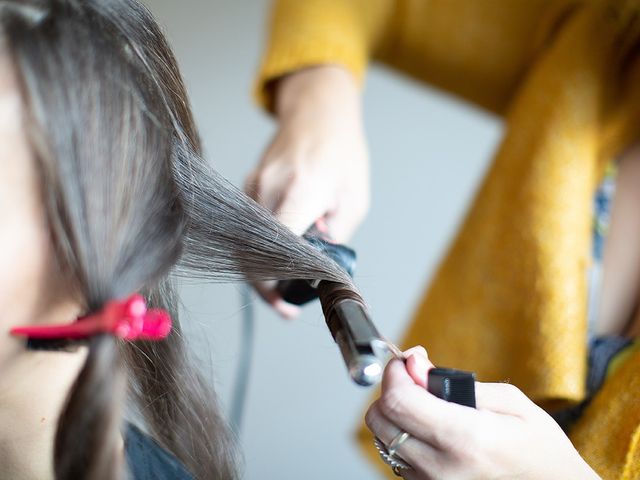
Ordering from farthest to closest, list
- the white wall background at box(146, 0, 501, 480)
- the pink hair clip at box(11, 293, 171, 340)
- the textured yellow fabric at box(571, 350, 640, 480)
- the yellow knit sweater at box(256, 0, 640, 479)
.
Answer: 1. the white wall background at box(146, 0, 501, 480)
2. the yellow knit sweater at box(256, 0, 640, 479)
3. the textured yellow fabric at box(571, 350, 640, 480)
4. the pink hair clip at box(11, 293, 171, 340)

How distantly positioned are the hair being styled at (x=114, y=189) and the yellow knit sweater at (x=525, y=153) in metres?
0.20

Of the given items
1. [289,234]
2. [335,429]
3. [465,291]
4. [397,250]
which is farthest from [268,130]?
[289,234]

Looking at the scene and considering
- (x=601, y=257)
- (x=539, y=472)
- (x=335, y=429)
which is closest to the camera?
(x=539, y=472)

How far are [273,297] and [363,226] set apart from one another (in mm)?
639

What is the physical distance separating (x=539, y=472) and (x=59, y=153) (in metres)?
0.28

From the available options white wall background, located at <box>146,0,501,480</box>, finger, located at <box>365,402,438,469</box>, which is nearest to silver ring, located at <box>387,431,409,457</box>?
finger, located at <box>365,402,438,469</box>

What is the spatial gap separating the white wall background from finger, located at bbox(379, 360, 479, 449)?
2.53 feet

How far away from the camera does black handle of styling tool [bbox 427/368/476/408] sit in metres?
0.36

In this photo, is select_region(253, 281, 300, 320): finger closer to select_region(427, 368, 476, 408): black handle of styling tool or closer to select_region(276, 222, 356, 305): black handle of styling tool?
select_region(276, 222, 356, 305): black handle of styling tool

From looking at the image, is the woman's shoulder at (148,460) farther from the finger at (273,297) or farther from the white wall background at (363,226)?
the white wall background at (363,226)

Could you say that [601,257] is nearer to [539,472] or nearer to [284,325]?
[539,472]

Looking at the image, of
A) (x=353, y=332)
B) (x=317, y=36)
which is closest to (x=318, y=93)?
(x=317, y=36)

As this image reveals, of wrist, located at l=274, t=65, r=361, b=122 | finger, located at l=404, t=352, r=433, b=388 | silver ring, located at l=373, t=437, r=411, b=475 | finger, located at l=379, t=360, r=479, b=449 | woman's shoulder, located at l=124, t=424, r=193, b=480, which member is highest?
wrist, located at l=274, t=65, r=361, b=122

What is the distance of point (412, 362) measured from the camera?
0.37 metres
